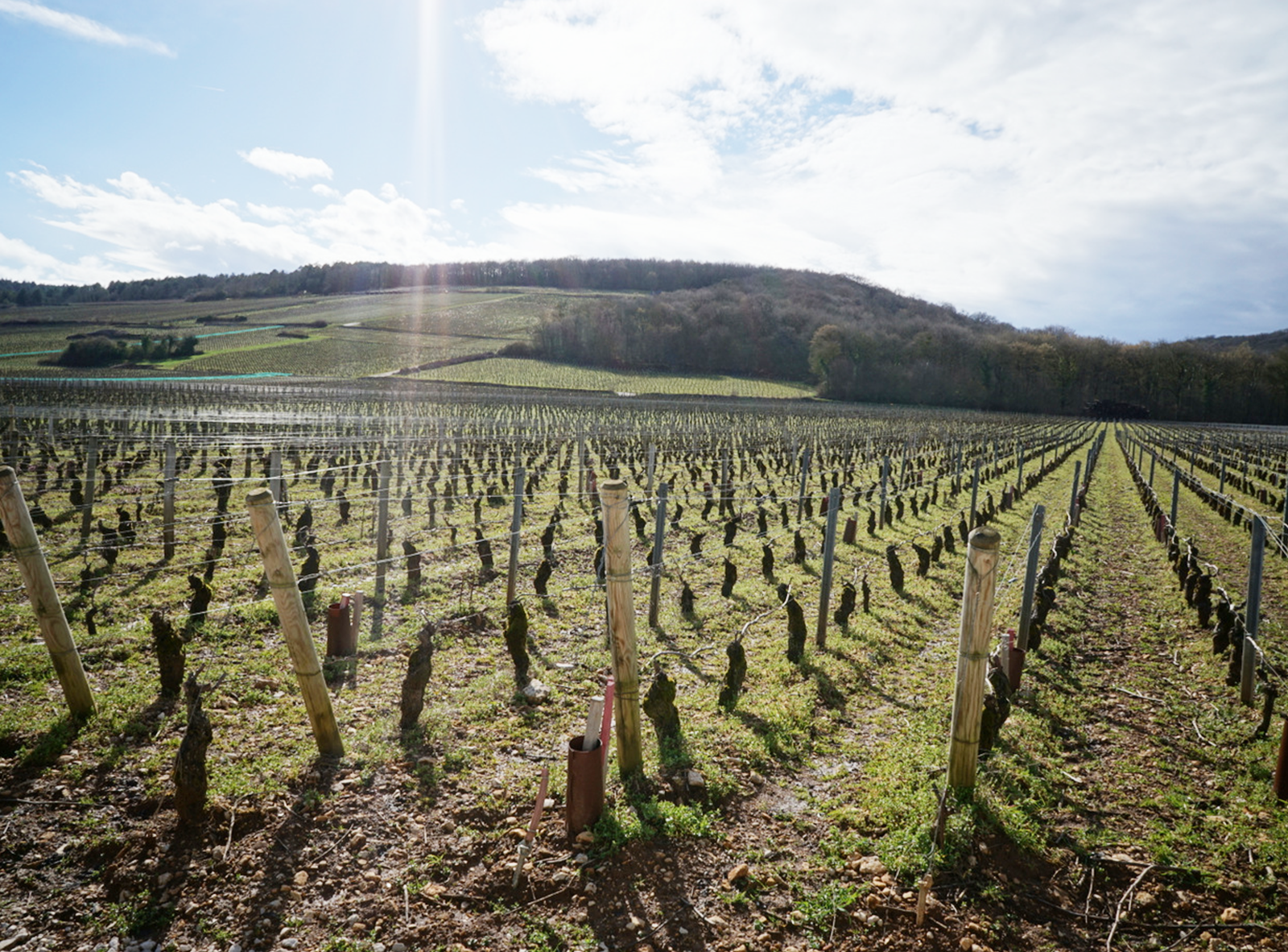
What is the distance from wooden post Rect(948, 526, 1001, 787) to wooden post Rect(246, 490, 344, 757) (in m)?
3.65

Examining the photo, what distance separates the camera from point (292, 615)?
3836 mm

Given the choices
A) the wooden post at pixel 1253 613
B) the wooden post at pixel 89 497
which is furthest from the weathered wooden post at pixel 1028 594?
the wooden post at pixel 89 497

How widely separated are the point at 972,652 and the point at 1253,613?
11.5 ft

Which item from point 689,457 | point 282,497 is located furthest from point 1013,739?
point 689,457

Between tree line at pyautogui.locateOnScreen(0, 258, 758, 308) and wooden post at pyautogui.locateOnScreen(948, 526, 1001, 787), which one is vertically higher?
tree line at pyautogui.locateOnScreen(0, 258, 758, 308)

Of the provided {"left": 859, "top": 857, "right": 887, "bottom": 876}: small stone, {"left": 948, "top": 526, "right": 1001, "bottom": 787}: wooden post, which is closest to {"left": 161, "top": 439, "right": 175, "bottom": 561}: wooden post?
{"left": 859, "top": 857, "right": 887, "bottom": 876}: small stone

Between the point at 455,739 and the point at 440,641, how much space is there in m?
2.00

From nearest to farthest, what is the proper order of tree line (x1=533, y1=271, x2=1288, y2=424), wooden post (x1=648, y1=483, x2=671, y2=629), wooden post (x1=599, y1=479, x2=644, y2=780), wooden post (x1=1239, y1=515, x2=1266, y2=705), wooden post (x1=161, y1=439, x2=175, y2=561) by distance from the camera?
wooden post (x1=599, y1=479, x2=644, y2=780), wooden post (x1=1239, y1=515, x2=1266, y2=705), wooden post (x1=648, y1=483, x2=671, y2=629), wooden post (x1=161, y1=439, x2=175, y2=561), tree line (x1=533, y1=271, x2=1288, y2=424)

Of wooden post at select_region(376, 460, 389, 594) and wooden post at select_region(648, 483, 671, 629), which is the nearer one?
wooden post at select_region(648, 483, 671, 629)

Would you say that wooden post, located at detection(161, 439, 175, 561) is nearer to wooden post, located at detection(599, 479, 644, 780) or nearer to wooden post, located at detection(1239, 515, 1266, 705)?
wooden post, located at detection(599, 479, 644, 780)

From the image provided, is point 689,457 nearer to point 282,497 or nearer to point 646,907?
point 282,497

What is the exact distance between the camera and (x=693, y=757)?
171 inches

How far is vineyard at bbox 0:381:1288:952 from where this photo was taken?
3084mm

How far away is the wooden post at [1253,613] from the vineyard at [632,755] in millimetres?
30
